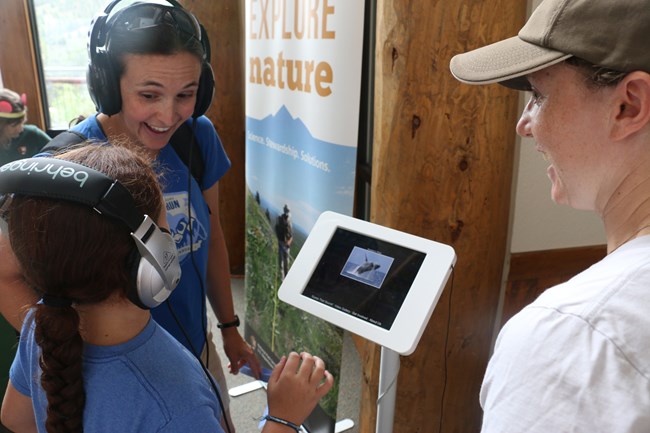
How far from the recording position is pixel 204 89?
1.33 metres

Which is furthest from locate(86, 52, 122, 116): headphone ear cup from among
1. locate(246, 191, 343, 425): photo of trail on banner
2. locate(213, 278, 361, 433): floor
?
locate(213, 278, 361, 433): floor

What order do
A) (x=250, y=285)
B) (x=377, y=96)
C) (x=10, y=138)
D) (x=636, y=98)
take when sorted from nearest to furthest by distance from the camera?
(x=636, y=98), (x=377, y=96), (x=250, y=285), (x=10, y=138)


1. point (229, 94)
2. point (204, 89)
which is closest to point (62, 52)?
point (229, 94)

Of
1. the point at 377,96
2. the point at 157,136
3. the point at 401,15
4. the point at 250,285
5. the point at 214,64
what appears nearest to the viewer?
the point at 157,136

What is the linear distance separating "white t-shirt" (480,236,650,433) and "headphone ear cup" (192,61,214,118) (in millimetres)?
1014

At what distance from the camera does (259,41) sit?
6.79ft

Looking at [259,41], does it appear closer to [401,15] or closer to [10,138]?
[401,15]

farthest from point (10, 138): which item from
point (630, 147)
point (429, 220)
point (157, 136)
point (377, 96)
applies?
point (630, 147)

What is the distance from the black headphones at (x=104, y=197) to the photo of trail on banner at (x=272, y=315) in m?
1.11

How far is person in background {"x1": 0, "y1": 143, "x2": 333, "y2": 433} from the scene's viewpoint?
0.69 meters

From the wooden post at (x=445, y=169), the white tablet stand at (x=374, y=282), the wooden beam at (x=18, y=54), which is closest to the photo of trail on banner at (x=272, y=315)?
the wooden post at (x=445, y=169)

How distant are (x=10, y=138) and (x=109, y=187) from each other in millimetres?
2402

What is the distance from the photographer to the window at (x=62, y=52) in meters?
4.33

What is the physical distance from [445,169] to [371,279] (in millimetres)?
575
